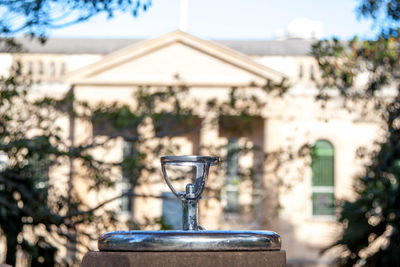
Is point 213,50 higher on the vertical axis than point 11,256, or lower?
higher

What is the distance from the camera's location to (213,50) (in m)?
26.6

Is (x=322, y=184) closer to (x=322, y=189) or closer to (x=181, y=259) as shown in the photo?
(x=322, y=189)

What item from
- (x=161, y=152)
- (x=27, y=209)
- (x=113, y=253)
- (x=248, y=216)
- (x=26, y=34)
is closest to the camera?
(x=113, y=253)

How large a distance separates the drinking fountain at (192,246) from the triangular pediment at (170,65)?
23.5 m

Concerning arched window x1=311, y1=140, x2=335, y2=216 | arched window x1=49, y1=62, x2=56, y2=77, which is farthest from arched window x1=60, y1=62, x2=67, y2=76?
arched window x1=311, y1=140, x2=335, y2=216

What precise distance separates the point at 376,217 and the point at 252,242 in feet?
33.5

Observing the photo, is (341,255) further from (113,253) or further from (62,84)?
(62,84)

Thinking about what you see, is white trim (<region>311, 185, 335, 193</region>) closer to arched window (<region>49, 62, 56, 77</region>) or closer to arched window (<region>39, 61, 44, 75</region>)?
arched window (<region>49, 62, 56, 77</region>)

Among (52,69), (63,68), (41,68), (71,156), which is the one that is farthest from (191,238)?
(63,68)

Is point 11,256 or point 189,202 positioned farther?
point 11,256

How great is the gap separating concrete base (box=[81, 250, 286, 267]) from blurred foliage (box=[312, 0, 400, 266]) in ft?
20.7

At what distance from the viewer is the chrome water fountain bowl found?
285 cm

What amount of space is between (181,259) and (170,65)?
960 inches

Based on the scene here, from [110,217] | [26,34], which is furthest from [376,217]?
[26,34]
